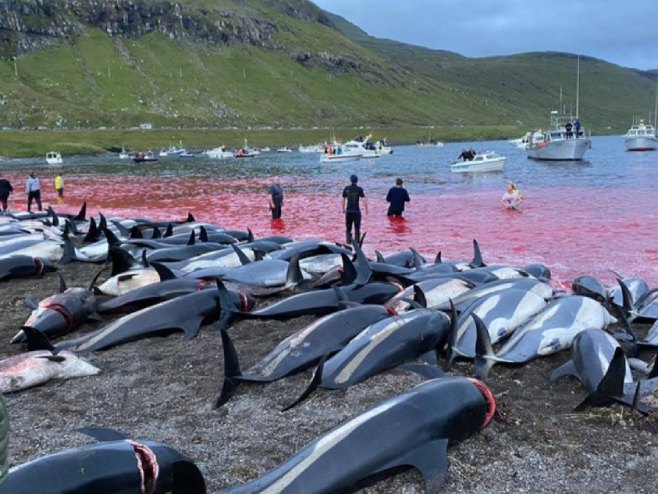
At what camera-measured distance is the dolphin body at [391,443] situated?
4.92 m

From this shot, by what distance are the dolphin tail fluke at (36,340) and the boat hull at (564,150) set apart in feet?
235

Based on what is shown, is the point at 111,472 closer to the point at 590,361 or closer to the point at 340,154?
the point at 590,361

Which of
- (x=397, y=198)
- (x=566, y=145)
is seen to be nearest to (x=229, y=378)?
(x=397, y=198)

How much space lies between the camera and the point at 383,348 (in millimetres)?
7500

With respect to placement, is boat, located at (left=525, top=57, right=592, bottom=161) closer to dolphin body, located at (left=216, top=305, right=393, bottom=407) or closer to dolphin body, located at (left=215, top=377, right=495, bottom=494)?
dolphin body, located at (left=216, top=305, right=393, bottom=407)

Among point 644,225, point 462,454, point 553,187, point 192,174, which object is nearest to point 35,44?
point 192,174

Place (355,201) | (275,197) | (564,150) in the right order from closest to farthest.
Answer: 1. (355,201)
2. (275,197)
3. (564,150)

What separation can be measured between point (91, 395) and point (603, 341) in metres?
6.41

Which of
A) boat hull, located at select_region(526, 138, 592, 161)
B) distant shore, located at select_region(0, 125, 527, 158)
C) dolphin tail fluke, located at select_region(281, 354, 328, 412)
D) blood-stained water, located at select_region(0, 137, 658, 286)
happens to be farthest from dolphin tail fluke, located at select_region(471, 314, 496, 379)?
distant shore, located at select_region(0, 125, 527, 158)

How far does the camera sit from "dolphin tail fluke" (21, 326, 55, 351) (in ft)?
27.3

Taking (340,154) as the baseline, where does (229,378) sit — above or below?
below

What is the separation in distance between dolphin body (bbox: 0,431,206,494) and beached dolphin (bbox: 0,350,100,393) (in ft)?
9.49

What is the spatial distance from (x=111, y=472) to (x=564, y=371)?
5.39 meters

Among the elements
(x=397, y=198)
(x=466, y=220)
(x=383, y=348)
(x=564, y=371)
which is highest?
(x=397, y=198)
